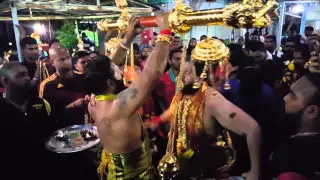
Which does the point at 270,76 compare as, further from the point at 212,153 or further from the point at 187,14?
the point at 187,14

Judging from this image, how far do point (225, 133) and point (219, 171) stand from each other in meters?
0.28

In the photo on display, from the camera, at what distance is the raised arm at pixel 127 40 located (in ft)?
5.67

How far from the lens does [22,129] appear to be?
2.24 m

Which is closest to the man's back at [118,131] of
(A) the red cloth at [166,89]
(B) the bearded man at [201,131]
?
(B) the bearded man at [201,131]

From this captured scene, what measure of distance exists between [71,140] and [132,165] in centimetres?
85

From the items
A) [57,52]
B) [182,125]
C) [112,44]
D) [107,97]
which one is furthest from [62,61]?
[182,125]

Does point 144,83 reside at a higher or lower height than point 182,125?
higher

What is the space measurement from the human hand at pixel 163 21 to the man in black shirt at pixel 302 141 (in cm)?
103

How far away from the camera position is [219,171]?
1.94 m

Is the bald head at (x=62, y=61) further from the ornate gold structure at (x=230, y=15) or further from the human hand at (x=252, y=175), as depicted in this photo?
the human hand at (x=252, y=175)

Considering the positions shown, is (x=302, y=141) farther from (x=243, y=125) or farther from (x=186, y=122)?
(x=186, y=122)

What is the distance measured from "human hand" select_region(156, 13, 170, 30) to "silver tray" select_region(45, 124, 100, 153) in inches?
56.2

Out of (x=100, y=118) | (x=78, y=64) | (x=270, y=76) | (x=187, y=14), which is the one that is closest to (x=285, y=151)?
(x=187, y=14)

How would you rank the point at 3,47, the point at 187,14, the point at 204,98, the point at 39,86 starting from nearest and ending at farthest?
the point at 187,14, the point at 204,98, the point at 39,86, the point at 3,47
